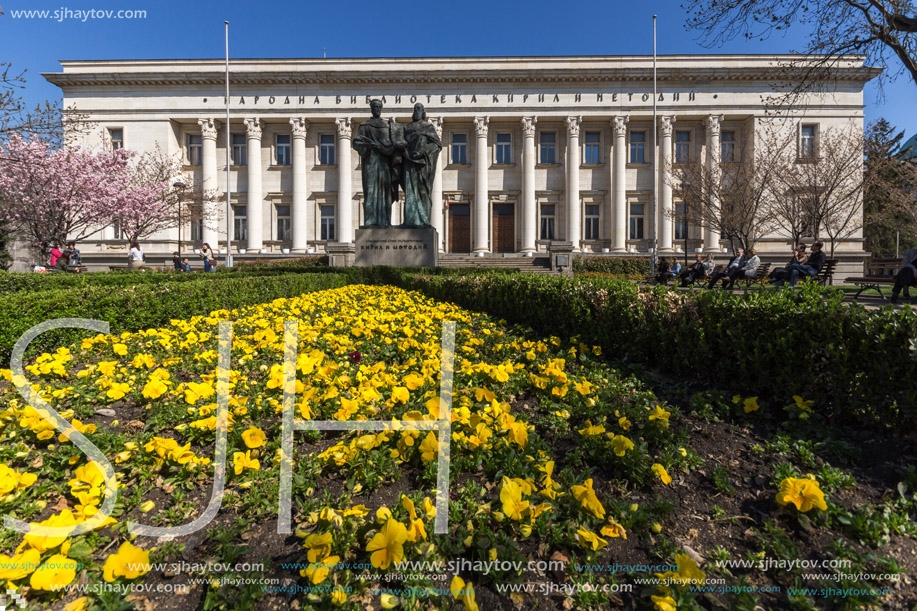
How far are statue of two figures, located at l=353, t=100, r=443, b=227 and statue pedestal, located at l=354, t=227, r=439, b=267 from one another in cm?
34

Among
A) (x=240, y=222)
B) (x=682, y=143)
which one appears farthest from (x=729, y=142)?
(x=240, y=222)

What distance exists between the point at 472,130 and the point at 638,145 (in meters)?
11.9

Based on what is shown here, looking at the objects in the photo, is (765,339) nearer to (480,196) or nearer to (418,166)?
(418,166)

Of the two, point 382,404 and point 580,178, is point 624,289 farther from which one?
point 580,178

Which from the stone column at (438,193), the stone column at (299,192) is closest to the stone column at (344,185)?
the stone column at (299,192)

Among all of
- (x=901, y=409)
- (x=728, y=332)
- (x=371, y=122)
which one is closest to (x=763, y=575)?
(x=901, y=409)

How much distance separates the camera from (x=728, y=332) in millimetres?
3266

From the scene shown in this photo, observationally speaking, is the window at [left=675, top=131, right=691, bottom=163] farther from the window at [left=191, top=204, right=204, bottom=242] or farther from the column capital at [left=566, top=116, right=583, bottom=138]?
the window at [left=191, top=204, right=204, bottom=242]

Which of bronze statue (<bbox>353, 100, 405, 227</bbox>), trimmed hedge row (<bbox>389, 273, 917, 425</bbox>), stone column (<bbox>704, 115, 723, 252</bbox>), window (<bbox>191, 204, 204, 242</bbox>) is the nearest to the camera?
trimmed hedge row (<bbox>389, 273, 917, 425</bbox>)

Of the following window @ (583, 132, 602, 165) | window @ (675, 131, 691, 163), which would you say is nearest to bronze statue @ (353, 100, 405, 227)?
window @ (583, 132, 602, 165)

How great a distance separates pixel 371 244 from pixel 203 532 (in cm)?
1263

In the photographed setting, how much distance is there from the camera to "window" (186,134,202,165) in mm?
30344

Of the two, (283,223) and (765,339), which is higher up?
(283,223)

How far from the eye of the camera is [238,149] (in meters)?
30.7
